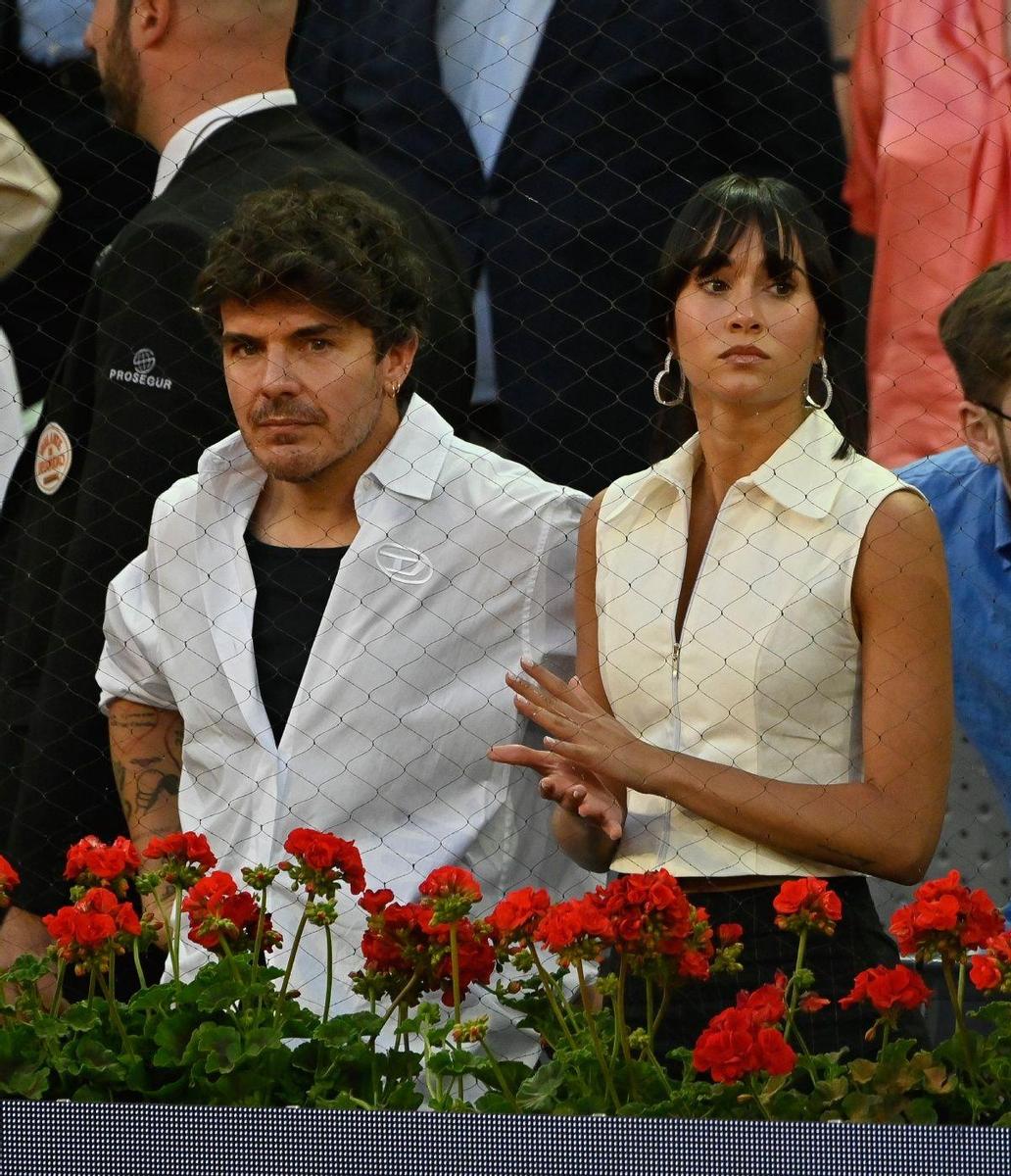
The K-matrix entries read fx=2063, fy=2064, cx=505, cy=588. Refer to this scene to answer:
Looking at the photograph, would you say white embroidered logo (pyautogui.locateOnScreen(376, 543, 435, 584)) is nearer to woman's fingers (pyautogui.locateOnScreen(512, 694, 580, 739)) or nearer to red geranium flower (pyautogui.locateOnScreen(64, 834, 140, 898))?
woman's fingers (pyautogui.locateOnScreen(512, 694, 580, 739))

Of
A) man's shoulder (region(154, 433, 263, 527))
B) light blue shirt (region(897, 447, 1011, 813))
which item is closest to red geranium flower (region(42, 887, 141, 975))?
man's shoulder (region(154, 433, 263, 527))

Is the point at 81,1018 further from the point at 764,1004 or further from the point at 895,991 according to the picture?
the point at 895,991

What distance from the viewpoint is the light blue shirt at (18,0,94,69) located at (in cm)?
276

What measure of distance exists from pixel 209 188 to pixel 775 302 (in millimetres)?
767

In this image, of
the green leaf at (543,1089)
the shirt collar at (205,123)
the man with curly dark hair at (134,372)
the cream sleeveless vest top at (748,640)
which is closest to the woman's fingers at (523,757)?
the cream sleeveless vest top at (748,640)

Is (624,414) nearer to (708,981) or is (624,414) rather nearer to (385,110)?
(385,110)

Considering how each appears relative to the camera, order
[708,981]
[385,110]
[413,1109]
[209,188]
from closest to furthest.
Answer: [413,1109] < [708,981] < [209,188] < [385,110]

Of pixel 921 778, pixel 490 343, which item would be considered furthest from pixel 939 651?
pixel 490 343

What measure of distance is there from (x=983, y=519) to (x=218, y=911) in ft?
3.34

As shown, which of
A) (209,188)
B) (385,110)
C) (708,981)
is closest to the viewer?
(708,981)

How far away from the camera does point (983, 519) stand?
238 cm

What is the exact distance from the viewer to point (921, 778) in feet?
6.84

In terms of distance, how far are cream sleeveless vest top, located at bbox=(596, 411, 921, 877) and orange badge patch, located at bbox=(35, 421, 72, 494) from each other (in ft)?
2.56

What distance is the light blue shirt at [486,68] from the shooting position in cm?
264
